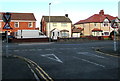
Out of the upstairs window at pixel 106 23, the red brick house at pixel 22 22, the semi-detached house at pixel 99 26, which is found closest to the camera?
the red brick house at pixel 22 22

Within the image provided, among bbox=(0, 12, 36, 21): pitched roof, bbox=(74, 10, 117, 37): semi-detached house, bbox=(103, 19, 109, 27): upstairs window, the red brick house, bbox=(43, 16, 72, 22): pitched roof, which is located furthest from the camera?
bbox=(74, 10, 117, 37): semi-detached house

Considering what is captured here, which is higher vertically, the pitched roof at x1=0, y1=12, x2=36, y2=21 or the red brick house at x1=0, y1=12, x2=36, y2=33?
the pitched roof at x1=0, y1=12, x2=36, y2=21

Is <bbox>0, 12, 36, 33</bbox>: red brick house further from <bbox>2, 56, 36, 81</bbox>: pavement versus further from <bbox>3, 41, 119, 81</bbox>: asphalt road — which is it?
<bbox>2, 56, 36, 81</bbox>: pavement

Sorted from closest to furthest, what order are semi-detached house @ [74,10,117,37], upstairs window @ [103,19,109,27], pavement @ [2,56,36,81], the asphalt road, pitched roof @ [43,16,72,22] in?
pavement @ [2,56,36,81], the asphalt road, pitched roof @ [43,16,72,22], upstairs window @ [103,19,109,27], semi-detached house @ [74,10,117,37]

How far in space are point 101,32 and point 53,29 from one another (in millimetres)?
18177

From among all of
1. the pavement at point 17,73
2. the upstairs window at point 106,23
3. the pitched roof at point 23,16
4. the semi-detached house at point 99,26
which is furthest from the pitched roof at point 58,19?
the pavement at point 17,73

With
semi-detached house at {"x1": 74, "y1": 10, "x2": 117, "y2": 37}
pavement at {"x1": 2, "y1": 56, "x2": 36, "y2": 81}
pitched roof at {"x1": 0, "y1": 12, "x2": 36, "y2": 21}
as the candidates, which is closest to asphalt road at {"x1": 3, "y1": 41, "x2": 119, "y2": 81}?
pavement at {"x1": 2, "y1": 56, "x2": 36, "y2": 81}

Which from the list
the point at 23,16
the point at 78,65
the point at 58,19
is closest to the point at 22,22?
the point at 23,16

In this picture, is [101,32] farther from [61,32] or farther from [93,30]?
[61,32]

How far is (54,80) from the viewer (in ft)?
24.6

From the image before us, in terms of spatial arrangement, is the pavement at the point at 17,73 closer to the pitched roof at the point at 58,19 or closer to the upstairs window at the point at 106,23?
the pitched roof at the point at 58,19

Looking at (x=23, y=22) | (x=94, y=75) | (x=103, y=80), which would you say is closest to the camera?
(x=103, y=80)

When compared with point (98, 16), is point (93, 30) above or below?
below

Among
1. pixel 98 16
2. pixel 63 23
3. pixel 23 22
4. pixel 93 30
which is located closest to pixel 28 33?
pixel 23 22
